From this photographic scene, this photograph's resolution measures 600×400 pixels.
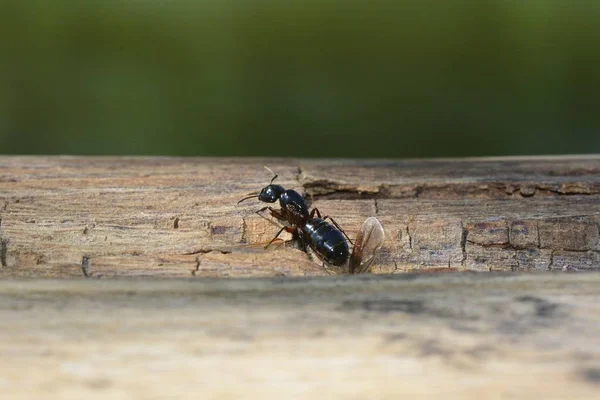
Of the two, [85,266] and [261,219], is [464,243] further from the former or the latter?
[85,266]

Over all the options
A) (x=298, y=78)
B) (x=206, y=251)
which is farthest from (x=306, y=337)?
(x=298, y=78)

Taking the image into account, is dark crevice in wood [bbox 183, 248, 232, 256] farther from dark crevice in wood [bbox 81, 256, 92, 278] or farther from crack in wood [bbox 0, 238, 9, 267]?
crack in wood [bbox 0, 238, 9, 267]

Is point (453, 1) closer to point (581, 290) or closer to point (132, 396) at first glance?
point (581, 290)

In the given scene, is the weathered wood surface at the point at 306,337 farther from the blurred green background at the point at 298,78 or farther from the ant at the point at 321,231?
the blurred green background at the point at 298,78

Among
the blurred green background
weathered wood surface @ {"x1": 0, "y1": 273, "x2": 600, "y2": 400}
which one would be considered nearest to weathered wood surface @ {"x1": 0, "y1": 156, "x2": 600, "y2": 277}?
weathered wood surface @ {"x1": 0, "y1": 273, "x2": 600, "y2": 400}

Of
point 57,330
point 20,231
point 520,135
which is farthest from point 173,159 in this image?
point 520,135

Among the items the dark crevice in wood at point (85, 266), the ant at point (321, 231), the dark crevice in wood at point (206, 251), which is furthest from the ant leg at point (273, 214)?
the dark crevice in wood at point (85, 266)
